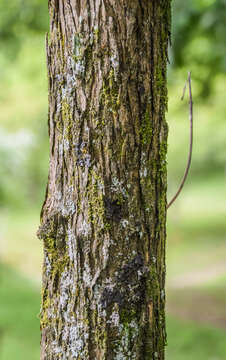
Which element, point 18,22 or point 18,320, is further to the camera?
point 18,320

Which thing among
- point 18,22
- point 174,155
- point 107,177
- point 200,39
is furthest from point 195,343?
point 174,155

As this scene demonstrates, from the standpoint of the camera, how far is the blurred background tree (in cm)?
771

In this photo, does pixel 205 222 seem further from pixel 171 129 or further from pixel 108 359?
pixel 108 359

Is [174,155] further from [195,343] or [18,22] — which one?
[195,343]

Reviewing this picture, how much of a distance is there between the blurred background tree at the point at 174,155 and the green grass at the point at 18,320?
0.02 meters

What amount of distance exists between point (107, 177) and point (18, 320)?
831 centimetres

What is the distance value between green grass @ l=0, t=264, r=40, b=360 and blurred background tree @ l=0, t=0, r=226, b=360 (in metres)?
0.02

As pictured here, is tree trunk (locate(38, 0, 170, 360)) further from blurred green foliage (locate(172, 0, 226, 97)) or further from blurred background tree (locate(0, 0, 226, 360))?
blurred green foliage (locate(172, 0, 226, 97))

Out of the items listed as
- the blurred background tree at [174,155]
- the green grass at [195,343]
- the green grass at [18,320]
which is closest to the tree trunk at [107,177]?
the blurred background tree at [174,155]

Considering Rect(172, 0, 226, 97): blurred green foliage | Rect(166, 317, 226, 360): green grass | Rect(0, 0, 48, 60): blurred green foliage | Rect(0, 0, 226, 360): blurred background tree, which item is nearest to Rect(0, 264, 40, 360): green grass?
Rect(0, 0, 226, 360): blurred background tree

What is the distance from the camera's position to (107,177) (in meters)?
2.08

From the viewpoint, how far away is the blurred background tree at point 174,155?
771cm

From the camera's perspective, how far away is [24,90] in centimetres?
1608

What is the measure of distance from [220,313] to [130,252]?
26.9 ft
